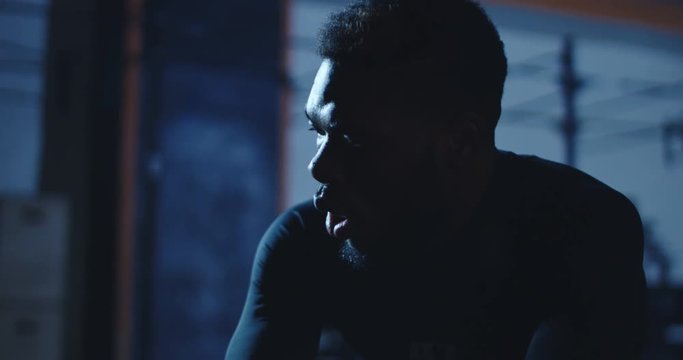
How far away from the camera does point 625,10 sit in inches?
294

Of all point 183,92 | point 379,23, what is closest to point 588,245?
point 379,23

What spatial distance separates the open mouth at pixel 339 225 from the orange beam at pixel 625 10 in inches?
231

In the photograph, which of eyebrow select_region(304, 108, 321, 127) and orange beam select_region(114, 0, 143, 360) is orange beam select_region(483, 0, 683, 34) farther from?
eyebrow select_region(304, 108, 321, 127)

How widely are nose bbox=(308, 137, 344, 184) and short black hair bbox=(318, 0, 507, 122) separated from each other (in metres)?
0.15

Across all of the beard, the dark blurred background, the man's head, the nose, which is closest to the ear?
the man's head

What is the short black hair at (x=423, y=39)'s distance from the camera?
1299mm

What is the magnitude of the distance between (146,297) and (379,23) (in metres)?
4.29

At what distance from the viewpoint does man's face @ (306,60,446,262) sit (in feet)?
4.17

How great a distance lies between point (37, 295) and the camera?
449cm

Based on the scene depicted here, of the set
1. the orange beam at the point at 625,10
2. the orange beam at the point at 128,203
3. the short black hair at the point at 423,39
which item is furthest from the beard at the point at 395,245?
the orange beam at the point at 625,10

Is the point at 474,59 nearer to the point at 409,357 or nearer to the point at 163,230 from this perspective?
the point at 409,357

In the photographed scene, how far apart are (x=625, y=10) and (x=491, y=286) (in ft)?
22.4

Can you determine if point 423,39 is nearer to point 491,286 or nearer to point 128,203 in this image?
point 491,286

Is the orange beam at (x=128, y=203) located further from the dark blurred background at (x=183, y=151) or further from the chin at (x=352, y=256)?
the chin at (x=352, y=256)
